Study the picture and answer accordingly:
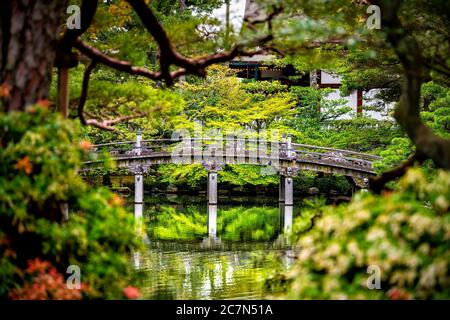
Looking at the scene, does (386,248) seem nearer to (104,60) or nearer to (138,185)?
(104,60)

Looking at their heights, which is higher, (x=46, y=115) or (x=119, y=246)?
(x=46, y=115)

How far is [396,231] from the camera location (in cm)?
536

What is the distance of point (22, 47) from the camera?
6566 mm

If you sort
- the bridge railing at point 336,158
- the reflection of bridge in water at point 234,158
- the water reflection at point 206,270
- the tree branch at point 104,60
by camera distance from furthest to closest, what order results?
the reflection of bridge in water at point 234,158 < the bridge railing at point 336,158 < the water reflection at point 206,270 < the tree branch at point 104,60

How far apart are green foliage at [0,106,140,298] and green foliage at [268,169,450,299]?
1694 millimetres

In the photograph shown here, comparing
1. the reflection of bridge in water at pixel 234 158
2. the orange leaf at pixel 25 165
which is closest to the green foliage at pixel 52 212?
the orange leaf at pixel 25 165

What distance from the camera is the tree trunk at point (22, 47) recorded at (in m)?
6.52

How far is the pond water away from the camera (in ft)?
38.0

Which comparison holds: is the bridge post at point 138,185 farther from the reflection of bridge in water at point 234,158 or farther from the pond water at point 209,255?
A: the pond water at point 209,255

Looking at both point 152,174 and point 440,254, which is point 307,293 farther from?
point 152,174

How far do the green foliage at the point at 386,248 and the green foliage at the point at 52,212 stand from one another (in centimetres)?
169

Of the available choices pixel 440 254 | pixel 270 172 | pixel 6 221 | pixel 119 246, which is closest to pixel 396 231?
pixel 440 254

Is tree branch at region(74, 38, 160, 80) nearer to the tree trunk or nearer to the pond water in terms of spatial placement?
the tree trunk
